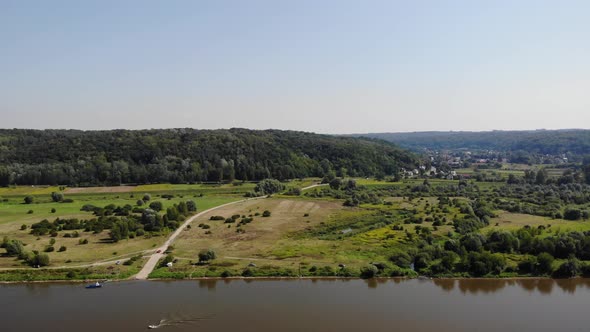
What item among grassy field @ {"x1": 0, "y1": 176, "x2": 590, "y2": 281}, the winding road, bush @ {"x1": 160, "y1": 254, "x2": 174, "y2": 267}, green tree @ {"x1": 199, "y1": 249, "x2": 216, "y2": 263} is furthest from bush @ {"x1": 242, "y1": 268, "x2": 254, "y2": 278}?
the winding road

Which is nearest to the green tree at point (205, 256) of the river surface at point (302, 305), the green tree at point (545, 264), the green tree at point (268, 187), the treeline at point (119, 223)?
the river surface at point (302, 305)

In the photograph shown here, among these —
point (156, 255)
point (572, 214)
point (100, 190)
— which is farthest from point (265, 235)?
point (100, 190)

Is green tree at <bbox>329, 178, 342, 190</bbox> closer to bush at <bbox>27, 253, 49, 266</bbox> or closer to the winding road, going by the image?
the winding road

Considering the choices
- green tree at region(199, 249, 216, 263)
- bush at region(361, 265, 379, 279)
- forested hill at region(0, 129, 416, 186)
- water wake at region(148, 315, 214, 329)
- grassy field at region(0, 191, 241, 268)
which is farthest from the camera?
forested hill at region(0, 129, 416, 186)

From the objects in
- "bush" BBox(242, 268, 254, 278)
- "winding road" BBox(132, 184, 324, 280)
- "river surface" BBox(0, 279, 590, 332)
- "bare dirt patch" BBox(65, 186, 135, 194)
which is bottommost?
"river surface" BBox(0, 279, 590, 332)

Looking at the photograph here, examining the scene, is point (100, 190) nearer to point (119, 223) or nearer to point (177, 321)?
point (119, 223)

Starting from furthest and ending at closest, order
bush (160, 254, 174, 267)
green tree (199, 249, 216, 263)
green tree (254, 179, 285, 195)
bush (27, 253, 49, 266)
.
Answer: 1. green tree (254, 179, 285, 195)
2. green tree (199, 249, 216, 263)
3. bush (160, 254, 174, 267)
4. bush (27, 253, 49, 266)

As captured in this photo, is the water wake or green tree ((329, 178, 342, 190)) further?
green tree ((329, 178, 342, 190))
